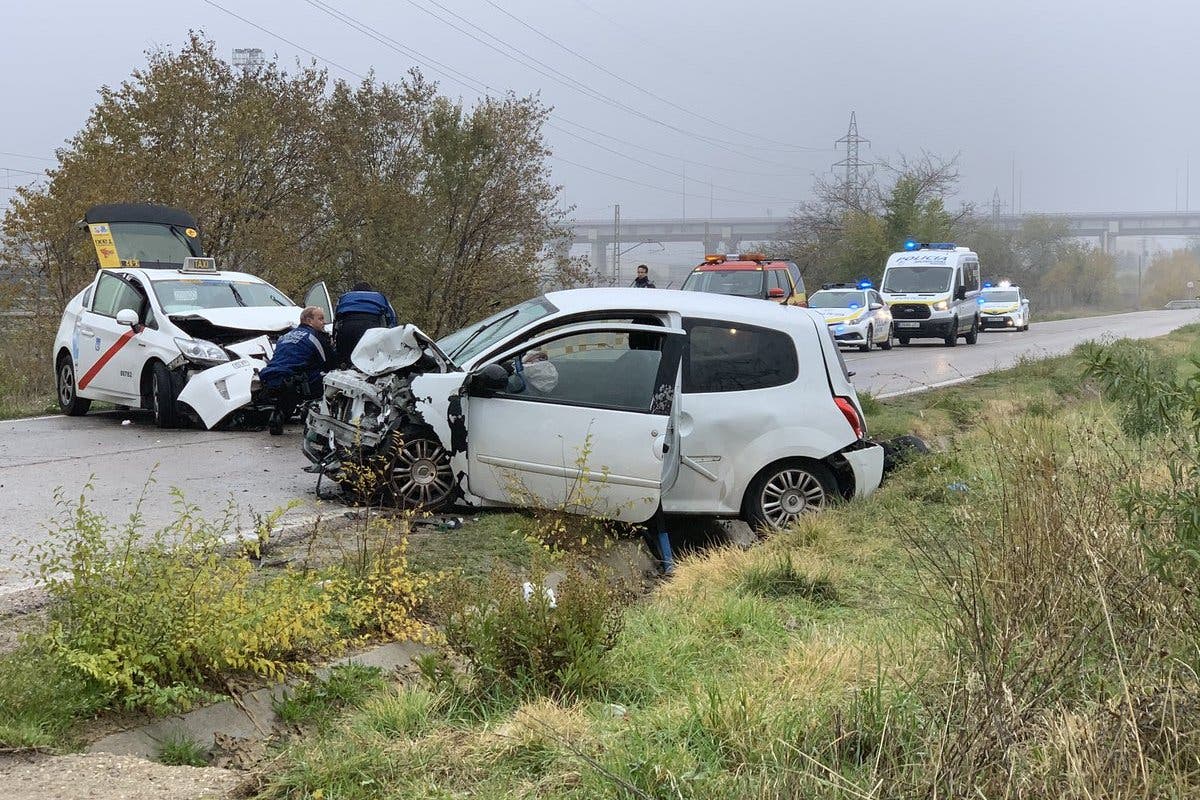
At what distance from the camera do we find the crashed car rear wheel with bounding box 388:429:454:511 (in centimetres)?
836

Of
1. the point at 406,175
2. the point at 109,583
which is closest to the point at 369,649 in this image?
the point at 109,583

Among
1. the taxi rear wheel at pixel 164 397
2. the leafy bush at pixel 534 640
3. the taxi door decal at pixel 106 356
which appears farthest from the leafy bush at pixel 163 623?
the taxi door decal at pixel 106 356

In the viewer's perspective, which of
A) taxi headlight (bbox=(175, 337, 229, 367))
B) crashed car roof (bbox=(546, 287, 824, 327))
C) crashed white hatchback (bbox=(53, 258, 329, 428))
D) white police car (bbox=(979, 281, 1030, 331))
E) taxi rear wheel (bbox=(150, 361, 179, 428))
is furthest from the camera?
white police car (bbox=(979, 281, 1030, 331))

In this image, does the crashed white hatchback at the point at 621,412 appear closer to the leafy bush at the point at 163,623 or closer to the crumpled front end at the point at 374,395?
the crumpled front end at the point at 374,395

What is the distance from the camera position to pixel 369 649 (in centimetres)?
567

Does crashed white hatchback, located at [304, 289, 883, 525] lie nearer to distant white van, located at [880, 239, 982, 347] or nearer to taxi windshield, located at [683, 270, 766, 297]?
taxi windshield, located at [683, 270, 766, 297]

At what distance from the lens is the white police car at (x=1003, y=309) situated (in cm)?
4247

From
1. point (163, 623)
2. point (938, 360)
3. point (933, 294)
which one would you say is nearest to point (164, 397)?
point (163, 623)

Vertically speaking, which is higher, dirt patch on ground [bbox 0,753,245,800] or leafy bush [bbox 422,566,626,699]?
leafy bush [bbox 422,566,626,699]

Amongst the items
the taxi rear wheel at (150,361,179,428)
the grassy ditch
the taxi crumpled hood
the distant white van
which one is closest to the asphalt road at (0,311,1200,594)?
the taxi rear wheel at (150,361,179,428)

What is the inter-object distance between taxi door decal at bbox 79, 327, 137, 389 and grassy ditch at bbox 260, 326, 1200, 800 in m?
9.68

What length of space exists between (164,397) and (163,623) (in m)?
9.03

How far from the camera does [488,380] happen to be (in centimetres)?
801

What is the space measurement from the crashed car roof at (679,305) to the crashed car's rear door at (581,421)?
0.61ft
